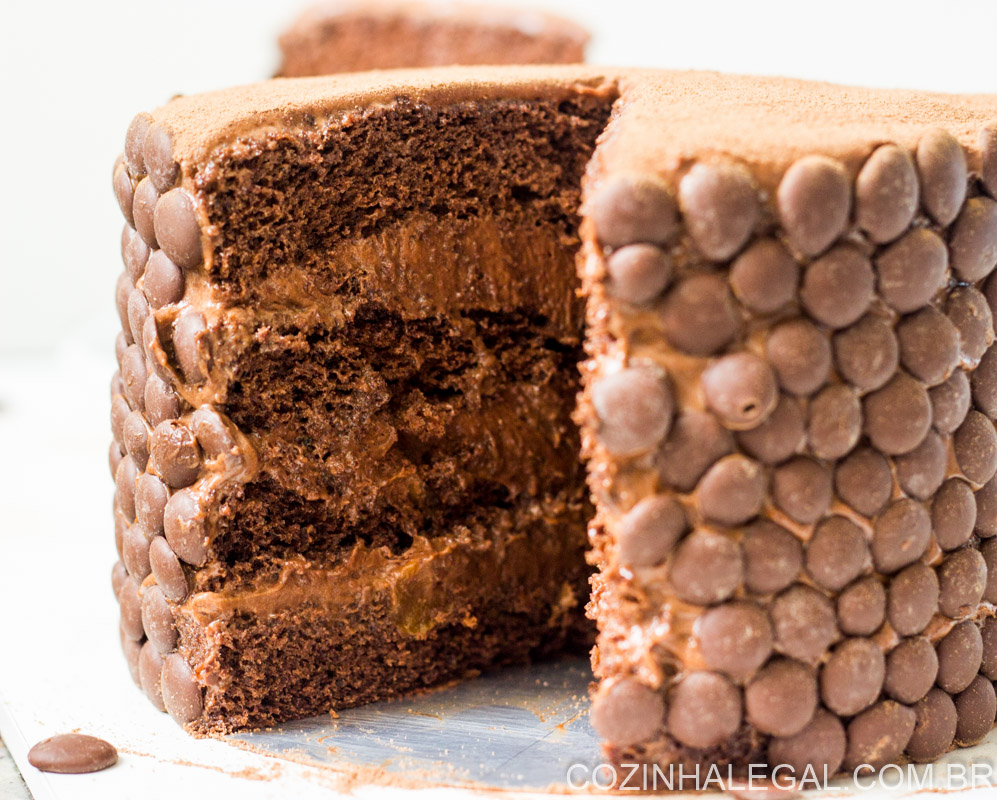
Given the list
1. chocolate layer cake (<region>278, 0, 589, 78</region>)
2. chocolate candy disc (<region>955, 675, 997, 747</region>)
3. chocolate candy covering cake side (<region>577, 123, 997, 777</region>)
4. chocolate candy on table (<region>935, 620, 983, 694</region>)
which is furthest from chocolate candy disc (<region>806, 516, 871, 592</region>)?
chocolate layer cake (<region>278, 0, 589, 78</region>)

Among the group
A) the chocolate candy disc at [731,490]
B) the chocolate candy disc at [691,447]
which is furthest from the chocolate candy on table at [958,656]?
the chocolate candy disc at [691,447]

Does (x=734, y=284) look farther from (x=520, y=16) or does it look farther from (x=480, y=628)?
(x=520, y=16)

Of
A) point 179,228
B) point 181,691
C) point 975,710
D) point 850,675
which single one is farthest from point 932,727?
point 179,228

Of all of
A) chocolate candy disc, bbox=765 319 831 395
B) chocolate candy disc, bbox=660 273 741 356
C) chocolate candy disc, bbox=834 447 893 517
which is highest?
chocolate candy disc, bbox=660 273 741 356

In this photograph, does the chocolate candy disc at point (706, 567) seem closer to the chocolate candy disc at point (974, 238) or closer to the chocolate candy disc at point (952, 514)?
the chocolate candy disc at point (952, 514)

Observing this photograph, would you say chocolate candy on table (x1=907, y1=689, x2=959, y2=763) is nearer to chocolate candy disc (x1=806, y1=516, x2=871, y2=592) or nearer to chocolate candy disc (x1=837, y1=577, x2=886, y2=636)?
chocolate candy disc (x1=837, y1=577, x2=886, y2=636)

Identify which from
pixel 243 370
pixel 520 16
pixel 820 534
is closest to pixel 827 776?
pixel 820 534
